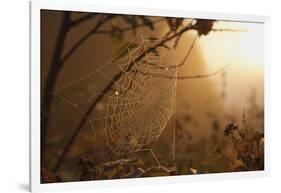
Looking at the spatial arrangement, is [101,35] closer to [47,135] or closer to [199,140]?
[47,135]

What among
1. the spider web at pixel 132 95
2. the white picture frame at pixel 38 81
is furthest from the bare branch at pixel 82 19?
the spider web at pixel 132 95

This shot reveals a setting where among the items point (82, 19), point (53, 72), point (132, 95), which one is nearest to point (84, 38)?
point (82, 19)

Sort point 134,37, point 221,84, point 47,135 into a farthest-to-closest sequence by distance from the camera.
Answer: point 221,84
point 134,37
point 47,135

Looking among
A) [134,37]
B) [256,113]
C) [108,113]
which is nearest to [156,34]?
[134,37]

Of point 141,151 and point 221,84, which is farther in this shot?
point 221,84

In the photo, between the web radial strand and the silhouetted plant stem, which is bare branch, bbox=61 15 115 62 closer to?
the silhouetted plant stem

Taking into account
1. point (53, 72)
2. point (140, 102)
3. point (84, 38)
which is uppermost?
point (84, 38)

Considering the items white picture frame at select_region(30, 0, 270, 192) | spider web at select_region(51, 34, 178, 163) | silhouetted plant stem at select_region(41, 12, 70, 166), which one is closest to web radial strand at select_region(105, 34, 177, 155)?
spider web at select_region(51, 34, 178, 163)

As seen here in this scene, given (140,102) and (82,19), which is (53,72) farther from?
(140,102)
